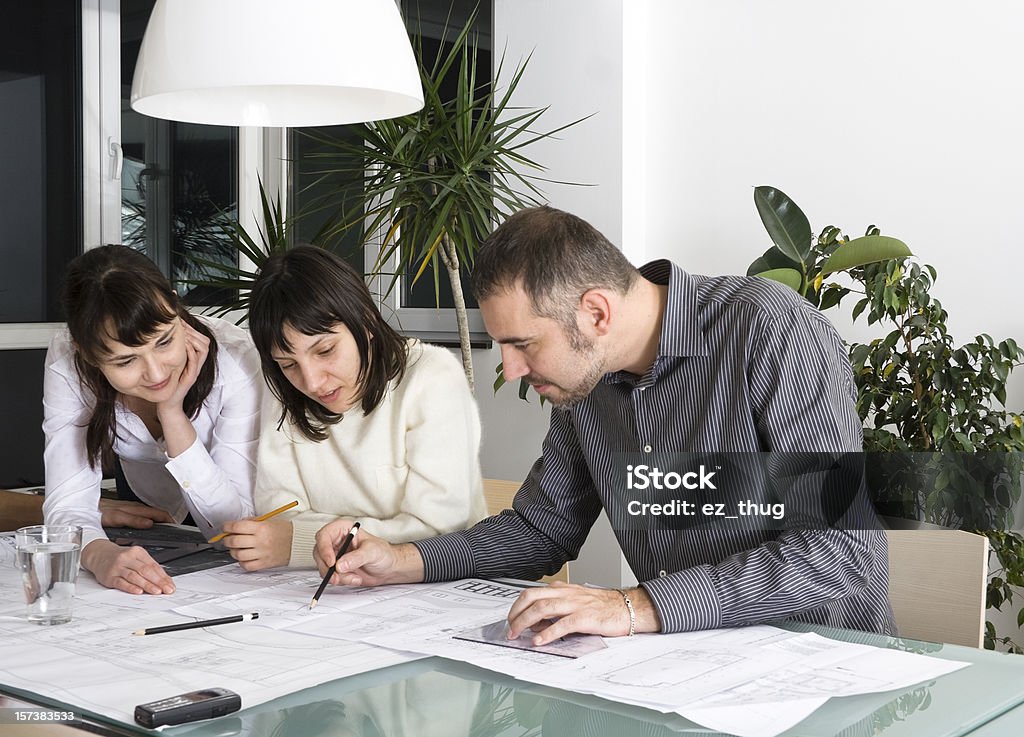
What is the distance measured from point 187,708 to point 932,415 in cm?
221

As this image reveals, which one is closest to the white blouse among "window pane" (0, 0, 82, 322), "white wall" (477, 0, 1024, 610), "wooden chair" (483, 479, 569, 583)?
"wooden chair" (483, 479, 569, 583)

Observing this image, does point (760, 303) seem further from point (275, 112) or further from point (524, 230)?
point (275, 112)

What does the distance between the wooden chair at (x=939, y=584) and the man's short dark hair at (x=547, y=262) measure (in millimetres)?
668

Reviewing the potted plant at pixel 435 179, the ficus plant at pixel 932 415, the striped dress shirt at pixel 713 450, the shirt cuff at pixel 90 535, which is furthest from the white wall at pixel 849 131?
the shirt cuff at pixel 90 535

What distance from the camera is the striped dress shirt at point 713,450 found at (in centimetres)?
142

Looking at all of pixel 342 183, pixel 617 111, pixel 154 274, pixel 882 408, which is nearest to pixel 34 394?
pixel 342 183

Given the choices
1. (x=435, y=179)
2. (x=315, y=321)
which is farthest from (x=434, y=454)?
(x=435, y=179)

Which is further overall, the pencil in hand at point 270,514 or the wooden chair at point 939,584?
the pencil in hand at point 270,514

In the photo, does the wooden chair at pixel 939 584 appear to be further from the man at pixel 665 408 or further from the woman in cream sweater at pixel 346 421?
the woman in cream sweater at pixel 346 421

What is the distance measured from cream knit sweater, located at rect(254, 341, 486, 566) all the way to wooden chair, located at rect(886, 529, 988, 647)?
0.73 meters

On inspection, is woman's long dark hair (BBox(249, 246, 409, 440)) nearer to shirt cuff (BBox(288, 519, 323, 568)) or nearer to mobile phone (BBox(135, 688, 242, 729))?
shirt cuff (BBox(288, 519, 323, 568))

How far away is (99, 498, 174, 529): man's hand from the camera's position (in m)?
2.17

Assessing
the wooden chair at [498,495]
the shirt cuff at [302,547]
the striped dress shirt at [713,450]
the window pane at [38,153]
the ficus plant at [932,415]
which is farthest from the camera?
the window pane at [38,153]

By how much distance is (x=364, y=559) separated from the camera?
1610 millimetres
